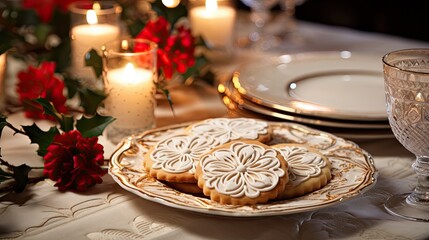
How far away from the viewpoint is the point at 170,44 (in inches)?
51.7

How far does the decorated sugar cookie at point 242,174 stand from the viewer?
839 millimetres

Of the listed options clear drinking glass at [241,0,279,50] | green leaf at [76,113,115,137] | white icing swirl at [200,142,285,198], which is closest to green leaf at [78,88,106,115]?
green leaf at [76,113,115,137]

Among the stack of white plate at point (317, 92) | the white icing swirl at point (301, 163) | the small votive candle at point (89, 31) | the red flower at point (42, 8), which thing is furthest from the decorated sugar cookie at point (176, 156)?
the red flower at point (42, 8)

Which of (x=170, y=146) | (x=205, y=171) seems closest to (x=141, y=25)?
(x=170, y=146)

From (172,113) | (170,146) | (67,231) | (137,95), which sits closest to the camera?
(67,231)

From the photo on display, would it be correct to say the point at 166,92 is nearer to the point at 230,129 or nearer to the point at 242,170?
the point at 230,129

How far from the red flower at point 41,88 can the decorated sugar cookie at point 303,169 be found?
0.45m

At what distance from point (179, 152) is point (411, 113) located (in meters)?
0.31

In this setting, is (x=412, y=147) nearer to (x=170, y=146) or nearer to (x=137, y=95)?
(x=170, y=146)

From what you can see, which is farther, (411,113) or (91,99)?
(91,99)

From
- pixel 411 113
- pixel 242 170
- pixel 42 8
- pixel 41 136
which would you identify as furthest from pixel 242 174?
pixel 42 8

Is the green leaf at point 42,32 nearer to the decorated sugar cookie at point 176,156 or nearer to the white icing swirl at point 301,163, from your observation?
the decorated sugar cookie at point 176,156

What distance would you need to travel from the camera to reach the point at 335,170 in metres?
→ 0.95

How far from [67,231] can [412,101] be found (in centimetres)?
47
